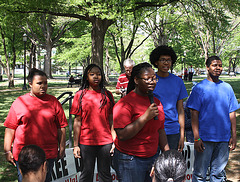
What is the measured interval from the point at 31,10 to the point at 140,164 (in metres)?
15.9

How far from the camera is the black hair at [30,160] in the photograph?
224 cm

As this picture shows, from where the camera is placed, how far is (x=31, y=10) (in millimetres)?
16703

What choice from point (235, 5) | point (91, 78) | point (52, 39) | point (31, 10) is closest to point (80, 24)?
point (52, 39)

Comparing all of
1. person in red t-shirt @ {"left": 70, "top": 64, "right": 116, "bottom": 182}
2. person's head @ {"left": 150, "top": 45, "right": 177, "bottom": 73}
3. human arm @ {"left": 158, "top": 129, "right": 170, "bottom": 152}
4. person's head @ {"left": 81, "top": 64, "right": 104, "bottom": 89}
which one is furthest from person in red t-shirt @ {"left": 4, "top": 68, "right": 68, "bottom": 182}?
person's head @ {"left": 150, "top": 45, "right": 177, "bottom": 73}

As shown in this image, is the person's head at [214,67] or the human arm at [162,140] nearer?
the human arm at [162,140]

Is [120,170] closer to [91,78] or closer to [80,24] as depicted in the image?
[91,78]

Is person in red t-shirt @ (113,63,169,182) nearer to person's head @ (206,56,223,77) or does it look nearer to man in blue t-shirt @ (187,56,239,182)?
man in blue t-shirt @ (187,56,239,182)

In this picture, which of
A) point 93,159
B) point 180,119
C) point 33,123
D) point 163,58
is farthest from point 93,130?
point 163,58

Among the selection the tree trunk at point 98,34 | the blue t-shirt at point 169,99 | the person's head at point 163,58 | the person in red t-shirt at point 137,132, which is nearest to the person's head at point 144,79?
the person in red t-shirt at point 137,132

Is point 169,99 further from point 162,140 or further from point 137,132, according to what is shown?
point 137,132

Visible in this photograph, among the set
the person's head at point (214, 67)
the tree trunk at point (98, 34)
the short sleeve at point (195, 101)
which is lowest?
the short sleeve at point (195, 101)

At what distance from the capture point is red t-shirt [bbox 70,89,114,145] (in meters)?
3.60

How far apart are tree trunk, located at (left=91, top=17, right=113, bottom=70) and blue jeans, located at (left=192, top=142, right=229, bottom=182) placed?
14.6 metres

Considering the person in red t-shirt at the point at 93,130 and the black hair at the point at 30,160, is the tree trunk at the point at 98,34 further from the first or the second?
the black hair at the point at 30,160
